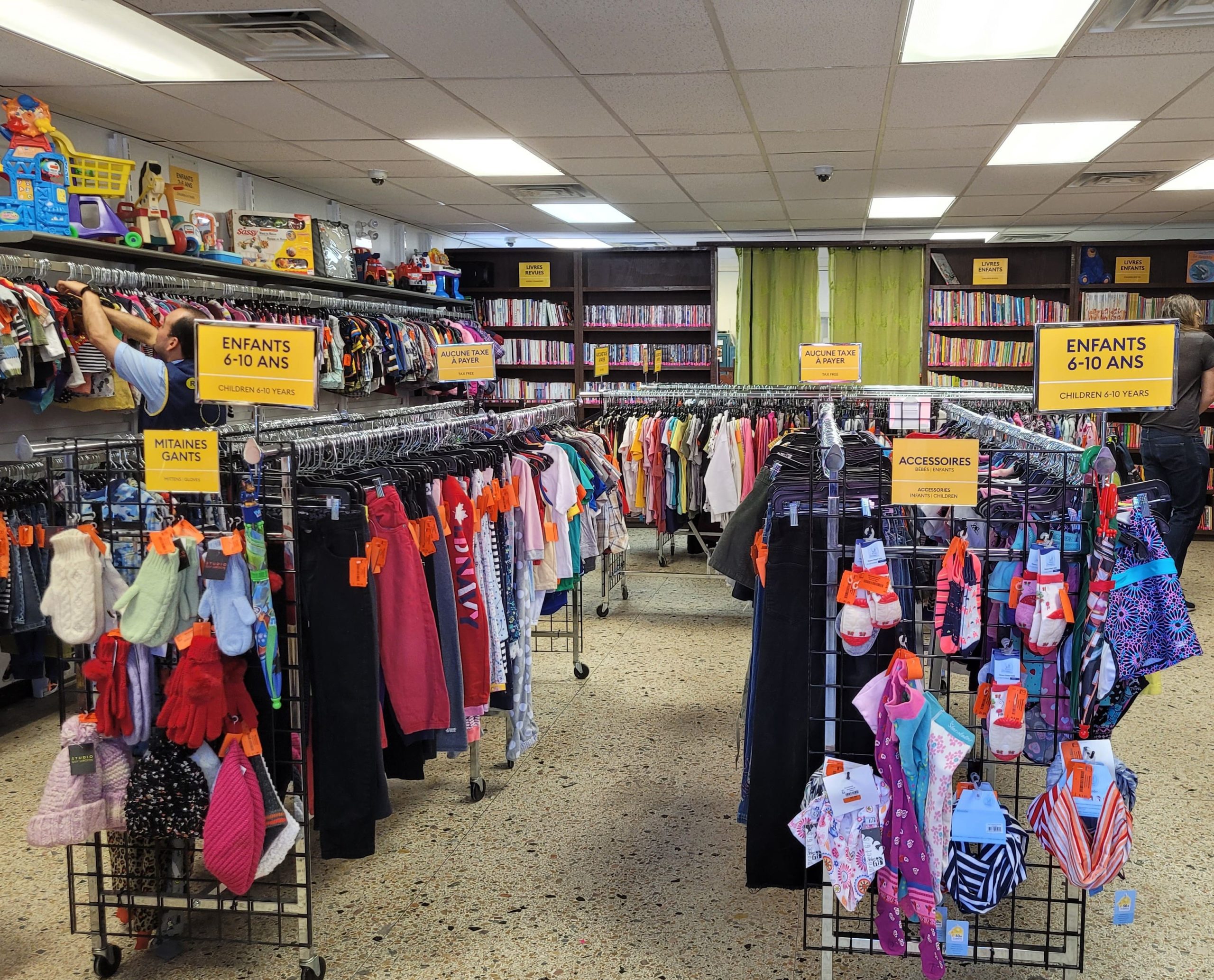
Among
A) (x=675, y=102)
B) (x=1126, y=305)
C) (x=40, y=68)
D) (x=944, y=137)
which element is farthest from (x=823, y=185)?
(x=40, y=68)

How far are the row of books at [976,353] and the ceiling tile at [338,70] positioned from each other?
240 inches

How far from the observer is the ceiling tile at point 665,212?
24.5 feet

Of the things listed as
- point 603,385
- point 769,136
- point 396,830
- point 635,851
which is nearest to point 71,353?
point 396,830

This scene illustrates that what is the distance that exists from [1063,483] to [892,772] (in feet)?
2.36

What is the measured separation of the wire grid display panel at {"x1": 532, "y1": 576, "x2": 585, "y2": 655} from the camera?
4.39 metres

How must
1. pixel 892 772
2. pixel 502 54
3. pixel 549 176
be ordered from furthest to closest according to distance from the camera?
1. pixel 549 176
2. pixel 502 54
3. pixel 892 772

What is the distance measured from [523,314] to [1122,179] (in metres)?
5.06

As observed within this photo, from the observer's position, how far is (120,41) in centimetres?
366

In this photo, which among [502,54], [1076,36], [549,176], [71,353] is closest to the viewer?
[1076,36]

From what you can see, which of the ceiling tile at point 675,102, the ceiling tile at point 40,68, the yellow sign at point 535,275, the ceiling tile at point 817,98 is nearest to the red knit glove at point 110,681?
the ceiling tile at point 40,68

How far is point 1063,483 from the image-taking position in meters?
2.09

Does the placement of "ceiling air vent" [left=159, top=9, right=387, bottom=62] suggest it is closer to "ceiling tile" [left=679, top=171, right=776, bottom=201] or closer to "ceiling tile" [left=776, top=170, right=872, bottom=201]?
"ceiling tile" [left=679, top=171, right=776, bottom=201]

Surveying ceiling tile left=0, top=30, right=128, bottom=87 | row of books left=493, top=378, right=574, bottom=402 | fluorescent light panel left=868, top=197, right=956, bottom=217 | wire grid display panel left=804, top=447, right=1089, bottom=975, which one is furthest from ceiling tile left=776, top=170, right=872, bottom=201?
wire grid display panel left=804, top=447, right=1089, bottom=975

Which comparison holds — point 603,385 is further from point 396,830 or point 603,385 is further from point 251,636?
point 251,636
